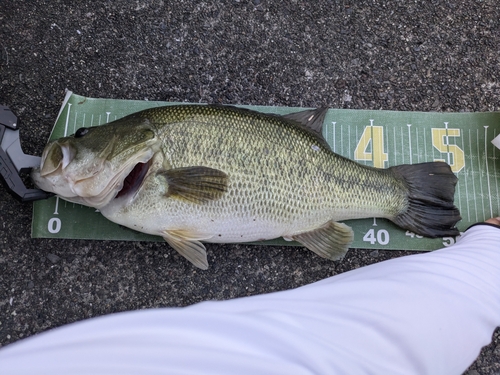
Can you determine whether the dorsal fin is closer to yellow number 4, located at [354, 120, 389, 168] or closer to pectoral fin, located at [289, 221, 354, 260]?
yellow number 4, located at [354, 120, 389, 168]

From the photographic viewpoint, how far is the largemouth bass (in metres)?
1.79

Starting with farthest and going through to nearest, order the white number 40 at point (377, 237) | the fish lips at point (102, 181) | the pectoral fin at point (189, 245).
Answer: the white number 40 at point (377, 237), the pectoral fin at point (189, 245), the fish lips at point (102, 181)

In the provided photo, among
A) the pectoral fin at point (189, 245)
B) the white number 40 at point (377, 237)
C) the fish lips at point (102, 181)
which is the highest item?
the fish lips at point (102, 181)

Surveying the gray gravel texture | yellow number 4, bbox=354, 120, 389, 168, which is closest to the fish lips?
the gray gravel texture

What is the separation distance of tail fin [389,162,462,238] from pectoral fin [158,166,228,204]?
0.94 m

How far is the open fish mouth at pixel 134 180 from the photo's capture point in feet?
5.95

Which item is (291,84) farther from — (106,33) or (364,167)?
(106,33)

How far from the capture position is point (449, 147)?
7.39 ft

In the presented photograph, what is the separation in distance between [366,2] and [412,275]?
1711 millimetres

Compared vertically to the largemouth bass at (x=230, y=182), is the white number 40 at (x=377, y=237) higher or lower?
lower

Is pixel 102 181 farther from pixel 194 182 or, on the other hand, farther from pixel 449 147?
pixel 449 147

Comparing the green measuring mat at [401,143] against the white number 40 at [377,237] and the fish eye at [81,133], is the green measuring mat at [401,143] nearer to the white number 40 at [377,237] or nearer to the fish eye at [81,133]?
the white number 40 at [377,237]

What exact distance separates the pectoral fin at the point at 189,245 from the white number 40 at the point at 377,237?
88 cm

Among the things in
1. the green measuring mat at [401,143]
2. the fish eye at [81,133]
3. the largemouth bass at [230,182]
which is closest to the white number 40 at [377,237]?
the green measuring mat at [401,143]
